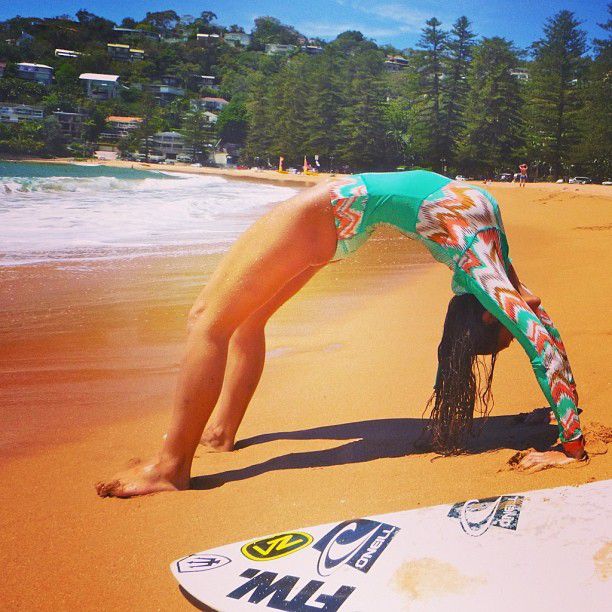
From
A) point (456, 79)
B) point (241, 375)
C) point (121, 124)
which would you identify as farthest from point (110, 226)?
point (121, 124)

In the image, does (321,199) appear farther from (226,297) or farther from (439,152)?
(439,152)

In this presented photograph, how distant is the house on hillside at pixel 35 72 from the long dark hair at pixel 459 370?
244 feet

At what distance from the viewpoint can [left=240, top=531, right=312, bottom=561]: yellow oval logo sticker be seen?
1.90 metres

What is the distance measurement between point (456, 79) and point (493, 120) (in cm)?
472

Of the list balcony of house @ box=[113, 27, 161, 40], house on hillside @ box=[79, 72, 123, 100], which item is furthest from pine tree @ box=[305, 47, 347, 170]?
balcony of house @ box=[113, 27, 161, 40]

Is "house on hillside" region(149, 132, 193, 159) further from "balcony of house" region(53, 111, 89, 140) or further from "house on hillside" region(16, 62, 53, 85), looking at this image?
"house on hillside" region(16, 62, 53, 85)

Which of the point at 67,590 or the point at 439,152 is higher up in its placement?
the point at 439,152

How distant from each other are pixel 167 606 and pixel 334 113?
180 ft

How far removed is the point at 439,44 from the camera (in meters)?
46.1

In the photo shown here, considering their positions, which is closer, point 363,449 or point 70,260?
point 363,449

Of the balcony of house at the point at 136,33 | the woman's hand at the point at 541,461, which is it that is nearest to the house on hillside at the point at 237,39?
the balcony of house at the point at 136,33

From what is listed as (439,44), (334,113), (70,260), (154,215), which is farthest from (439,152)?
(70,260)

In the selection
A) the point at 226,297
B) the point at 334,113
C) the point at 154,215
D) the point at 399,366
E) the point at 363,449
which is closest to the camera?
the point at 226,297

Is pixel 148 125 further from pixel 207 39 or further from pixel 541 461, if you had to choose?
pixel 541 461
